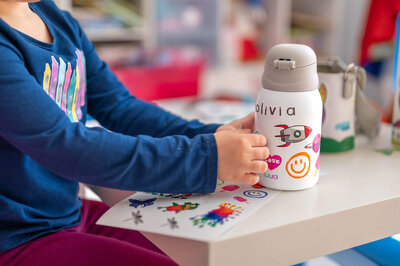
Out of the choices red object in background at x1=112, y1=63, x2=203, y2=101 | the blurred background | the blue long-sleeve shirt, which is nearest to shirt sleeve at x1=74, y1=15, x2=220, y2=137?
the blue long-sleeve shirt

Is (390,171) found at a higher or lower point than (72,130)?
lower

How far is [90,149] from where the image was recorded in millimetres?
559

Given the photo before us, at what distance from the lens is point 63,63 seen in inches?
28.6

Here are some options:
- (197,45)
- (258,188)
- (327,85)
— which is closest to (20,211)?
(258,188)

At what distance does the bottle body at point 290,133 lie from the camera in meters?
0.61

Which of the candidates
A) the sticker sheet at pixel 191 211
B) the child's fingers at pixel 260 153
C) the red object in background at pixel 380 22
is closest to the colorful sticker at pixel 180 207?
the sticker sheet at pixel 191 211

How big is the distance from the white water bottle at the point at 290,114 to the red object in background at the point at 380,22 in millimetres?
1763

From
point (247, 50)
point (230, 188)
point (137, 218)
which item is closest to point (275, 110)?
point (230, 188)

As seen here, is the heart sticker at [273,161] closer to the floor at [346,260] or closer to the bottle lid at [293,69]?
the bottle lid at [293,69]

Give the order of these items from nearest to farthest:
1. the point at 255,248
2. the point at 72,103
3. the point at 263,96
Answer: the point at 255,248, the point at 263,96, the point at 72,103

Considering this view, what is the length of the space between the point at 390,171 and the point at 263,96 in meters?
0.27

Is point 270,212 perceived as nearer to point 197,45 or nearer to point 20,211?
point 20,211

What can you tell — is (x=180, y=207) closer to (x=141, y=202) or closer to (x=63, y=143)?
(x=141, y=202)

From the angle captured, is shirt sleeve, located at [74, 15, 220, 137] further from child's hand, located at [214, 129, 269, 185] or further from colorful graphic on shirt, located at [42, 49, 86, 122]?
child's hand, located at [214, 129, 269, 185]
